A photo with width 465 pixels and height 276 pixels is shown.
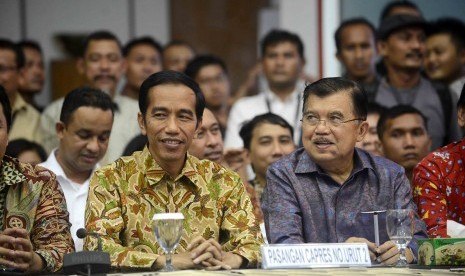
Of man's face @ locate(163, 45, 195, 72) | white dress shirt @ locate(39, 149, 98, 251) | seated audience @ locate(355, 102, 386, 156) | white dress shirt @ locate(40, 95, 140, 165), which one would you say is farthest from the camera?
man's face @ locate(163, 45, 195, 72)

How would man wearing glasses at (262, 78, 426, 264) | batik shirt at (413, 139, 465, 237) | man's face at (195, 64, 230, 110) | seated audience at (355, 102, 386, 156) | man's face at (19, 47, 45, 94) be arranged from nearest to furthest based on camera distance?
1. man wearing glasses at (262, 78, 426, 264)
2. batik shirt at (413, 139, 465, 237)
3. seated audience at (355, 102, 386, 156)
4. man's face at (195, 64, 230, 110)
5. man's face at (19, 47, 45, 94)

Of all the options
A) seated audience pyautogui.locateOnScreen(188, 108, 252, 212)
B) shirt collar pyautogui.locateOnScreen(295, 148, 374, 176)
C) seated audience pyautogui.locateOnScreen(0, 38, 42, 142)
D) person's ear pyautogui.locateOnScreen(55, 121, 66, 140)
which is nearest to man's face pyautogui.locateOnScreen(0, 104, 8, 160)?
shirt collar pyautogui.locateOnScreen(295, 148, 374, 176)

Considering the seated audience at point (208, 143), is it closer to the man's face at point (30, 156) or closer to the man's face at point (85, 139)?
the man's face at point (85, 139)

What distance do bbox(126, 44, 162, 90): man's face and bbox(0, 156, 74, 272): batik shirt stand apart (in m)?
3.80

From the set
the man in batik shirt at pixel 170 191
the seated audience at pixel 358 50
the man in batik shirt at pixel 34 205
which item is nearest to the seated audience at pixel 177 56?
the seated audience at pixel 358 50

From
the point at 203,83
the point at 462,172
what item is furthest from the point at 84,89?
the point at 462,172

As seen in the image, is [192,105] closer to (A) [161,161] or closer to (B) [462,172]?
(A) [161,161]

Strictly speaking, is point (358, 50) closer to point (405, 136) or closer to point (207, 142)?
point (405, 136)

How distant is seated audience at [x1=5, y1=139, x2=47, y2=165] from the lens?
7480mm

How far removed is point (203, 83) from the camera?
8.73 metres

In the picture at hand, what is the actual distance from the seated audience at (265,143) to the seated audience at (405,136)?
0.60 meters

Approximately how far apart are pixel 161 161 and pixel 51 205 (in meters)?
0.54

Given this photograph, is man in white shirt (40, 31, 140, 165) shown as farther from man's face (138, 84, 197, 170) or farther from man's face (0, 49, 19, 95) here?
man's face (138, 84, 197, 170)

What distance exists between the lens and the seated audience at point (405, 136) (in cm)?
742
